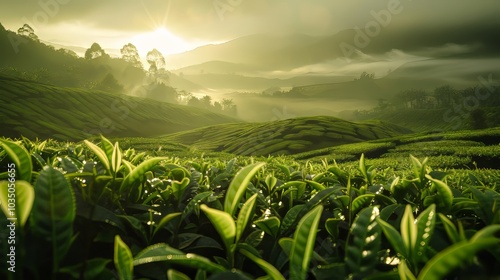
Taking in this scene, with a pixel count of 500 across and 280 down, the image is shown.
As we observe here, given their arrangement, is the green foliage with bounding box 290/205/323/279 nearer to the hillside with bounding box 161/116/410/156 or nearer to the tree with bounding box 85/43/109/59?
the hillside with bounding box 161/116/410/156

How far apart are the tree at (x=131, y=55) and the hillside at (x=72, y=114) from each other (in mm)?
52104

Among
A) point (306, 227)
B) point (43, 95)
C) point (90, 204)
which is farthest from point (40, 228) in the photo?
point (43, 95)

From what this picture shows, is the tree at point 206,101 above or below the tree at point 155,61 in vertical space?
below

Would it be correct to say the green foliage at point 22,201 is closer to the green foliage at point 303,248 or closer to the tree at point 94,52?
the green foliage at point 303,248

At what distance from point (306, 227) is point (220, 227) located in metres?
0.26

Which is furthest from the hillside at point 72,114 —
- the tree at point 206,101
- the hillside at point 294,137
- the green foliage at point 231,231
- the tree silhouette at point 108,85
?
the tree at point 206,101

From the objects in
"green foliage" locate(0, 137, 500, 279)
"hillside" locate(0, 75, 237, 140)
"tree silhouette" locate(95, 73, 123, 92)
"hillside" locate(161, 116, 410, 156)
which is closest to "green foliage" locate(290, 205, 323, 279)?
"green foliage" locate(0, 137, 500, 279)

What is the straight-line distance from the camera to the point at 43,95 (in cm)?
5212

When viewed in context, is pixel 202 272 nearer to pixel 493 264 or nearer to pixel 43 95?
pixel 493 264

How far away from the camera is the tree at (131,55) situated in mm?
127250

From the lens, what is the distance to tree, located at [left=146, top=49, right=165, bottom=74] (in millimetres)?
128250

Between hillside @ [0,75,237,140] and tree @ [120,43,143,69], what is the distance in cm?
5210

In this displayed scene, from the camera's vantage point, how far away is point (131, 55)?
12988cm

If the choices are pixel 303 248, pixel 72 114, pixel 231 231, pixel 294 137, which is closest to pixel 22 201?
pixel 231 231
